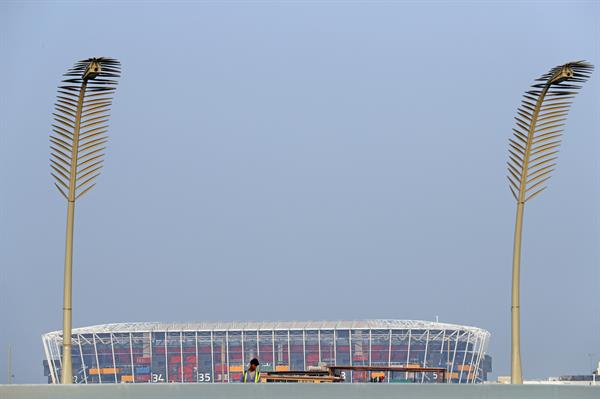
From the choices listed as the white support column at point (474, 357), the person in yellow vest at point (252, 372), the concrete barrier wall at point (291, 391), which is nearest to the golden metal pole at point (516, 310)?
the concrete barrier wall at point (291, 391)

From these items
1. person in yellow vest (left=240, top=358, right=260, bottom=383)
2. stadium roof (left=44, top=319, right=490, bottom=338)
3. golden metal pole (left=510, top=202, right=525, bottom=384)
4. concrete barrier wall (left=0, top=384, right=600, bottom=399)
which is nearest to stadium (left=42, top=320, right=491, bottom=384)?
stadium roof (left=44, top=319, right=490, bottom=338)

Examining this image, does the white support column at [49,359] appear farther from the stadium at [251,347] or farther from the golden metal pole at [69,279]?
the golden metal pole at [69,279]

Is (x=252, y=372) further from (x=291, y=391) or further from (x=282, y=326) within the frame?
(x=282, y=326)

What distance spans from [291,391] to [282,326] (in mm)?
142956

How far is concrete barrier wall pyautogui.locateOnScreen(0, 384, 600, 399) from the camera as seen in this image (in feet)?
52.3

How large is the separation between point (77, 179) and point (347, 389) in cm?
620

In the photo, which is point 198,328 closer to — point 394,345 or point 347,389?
point 394,345

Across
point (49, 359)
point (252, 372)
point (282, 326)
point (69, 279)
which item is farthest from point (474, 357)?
point (69, 279)

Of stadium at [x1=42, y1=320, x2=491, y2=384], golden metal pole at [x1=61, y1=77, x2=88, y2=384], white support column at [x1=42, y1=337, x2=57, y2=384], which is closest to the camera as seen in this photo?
Result: golden metal pole at [x1=61, y1=77, x2=88, y2=384]

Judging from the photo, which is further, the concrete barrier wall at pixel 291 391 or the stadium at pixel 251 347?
the stadium at pixel 251 347

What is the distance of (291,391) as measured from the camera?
52.2ft

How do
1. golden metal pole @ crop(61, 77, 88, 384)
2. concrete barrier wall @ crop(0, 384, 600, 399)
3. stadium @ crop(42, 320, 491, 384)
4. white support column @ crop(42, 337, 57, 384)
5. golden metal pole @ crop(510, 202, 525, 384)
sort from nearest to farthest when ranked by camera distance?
concrete barrier wall @ crop(0, 384, 600, 399) → golden metal pole @ crop(61, 77, 88, 384) → golden metal pole @ crop(510, 202, 525, 384) → white support column @ crop(42, 337, 57, 384) → stadium @ crop(42, 320, 491, 384)

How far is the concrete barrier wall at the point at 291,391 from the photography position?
1594 cm

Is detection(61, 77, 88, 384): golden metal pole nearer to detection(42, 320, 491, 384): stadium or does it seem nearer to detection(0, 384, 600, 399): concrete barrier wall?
detection(0, 384, 600, 399): concrete barrier wall
